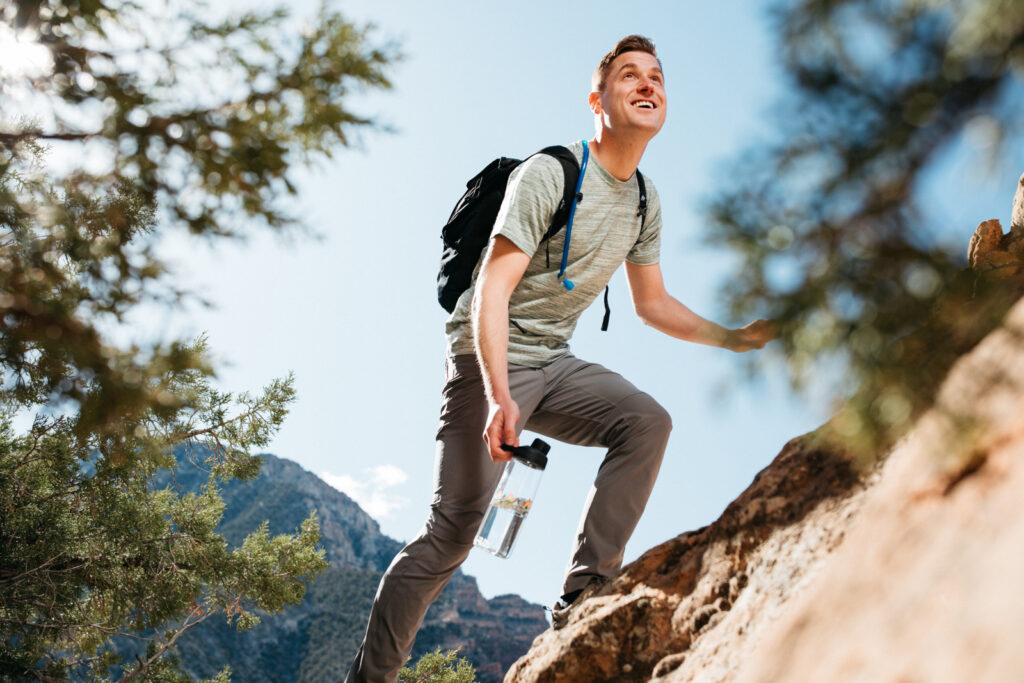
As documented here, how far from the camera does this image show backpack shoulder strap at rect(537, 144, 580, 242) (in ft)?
9.65

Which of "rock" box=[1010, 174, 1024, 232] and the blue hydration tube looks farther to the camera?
the blue hydration tube

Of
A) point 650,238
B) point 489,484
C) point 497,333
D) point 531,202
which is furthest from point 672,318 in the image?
point 489,484

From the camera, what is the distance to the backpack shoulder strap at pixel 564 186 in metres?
2.94

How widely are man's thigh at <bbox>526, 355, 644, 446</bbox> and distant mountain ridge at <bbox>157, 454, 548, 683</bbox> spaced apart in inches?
1141

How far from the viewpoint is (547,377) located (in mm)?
3025

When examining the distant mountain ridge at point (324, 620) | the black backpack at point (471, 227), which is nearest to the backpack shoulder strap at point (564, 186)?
the black backpack at point (471, 227)

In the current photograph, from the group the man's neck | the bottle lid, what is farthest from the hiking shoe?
the man's neck

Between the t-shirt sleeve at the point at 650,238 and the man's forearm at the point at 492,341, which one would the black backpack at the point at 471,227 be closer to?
the t-shirt sleeve at the point at 650,238

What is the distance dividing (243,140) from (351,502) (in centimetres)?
7063

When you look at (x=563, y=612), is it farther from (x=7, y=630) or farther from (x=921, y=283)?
(x=7, y=630)

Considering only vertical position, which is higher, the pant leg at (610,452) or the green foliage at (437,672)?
the pant leg at (610,452)

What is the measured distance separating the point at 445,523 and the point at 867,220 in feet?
6.39

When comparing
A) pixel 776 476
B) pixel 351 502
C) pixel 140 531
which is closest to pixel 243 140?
pixel 776 476

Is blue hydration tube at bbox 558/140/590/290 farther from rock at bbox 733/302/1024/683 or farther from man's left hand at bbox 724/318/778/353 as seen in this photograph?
rock at bbox 733/302/1024/683
